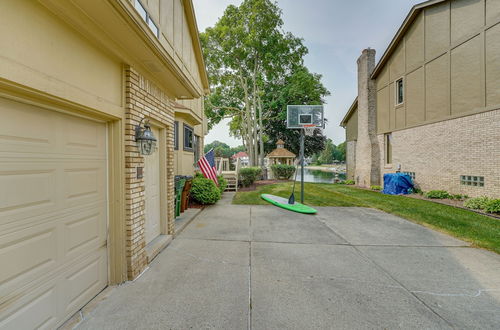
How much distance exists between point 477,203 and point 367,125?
7.66 meters

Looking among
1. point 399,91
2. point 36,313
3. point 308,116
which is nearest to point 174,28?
point 308,116

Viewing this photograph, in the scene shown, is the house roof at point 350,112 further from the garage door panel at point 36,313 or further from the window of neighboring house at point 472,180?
the garage door panel at point 36,313

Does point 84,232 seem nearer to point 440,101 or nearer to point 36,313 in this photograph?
point 36,313

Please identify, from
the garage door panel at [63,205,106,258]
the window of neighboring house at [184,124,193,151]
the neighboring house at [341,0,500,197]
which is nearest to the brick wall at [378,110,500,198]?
the neighboring house at [341,0,500,197]

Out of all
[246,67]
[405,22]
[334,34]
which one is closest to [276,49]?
[246,67]

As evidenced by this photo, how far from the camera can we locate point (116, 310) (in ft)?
7.75

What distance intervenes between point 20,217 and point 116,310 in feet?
4.65

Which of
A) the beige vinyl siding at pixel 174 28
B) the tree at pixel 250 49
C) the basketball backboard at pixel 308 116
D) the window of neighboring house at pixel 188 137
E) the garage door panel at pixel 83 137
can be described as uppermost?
the tree at pixel 250 49

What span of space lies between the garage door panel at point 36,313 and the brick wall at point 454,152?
11624 mm

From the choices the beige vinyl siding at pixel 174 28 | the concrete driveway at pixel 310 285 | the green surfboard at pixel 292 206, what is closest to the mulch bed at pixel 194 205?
the concrete driveway at pixel 310 285

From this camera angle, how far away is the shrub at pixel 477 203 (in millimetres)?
7087

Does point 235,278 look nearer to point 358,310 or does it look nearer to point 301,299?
point 301,299

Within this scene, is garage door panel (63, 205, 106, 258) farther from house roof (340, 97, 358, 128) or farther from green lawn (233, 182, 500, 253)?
house roof (340, 97, 358, 128)

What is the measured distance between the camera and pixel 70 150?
7.45 feet
